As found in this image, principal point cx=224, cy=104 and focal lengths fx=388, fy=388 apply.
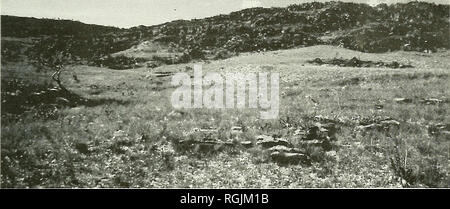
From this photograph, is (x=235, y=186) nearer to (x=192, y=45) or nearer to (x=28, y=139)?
(x=28, y=139)

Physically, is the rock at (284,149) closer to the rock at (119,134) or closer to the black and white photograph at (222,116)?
the black and white photograph at (222,116)

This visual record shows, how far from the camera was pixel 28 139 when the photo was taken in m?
11.6

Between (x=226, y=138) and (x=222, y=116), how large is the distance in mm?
2231

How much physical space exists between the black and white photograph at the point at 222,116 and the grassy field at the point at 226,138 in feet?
0.15

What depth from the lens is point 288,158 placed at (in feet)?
36.2

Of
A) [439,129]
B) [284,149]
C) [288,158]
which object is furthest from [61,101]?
[439,129]

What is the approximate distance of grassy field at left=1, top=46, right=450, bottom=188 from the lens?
10.1 m

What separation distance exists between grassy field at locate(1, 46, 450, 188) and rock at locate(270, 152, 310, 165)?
0.65 feet

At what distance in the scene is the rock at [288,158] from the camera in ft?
36.1

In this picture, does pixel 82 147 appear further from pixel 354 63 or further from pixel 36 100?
pixel 354 63

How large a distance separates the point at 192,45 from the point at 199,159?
2235cm

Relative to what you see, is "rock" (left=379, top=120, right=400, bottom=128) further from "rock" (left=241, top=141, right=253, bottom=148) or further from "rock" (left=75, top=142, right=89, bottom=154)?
"rock" (left=75, top=142, right=89, bottom=154)
